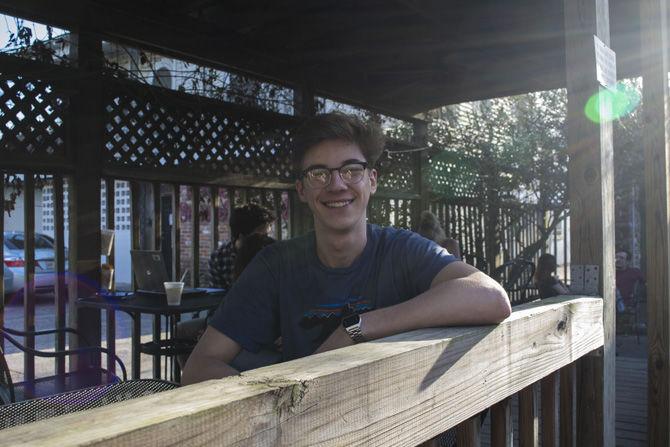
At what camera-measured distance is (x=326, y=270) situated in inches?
73.9

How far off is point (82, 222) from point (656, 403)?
10.9ft

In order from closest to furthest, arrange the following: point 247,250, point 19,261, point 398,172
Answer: point 247,250 < point 398,172 < point 19,261

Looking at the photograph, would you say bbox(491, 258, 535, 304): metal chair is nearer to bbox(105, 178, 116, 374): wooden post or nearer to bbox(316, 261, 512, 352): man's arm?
bbox(105, 178, 116, 374): wooden post

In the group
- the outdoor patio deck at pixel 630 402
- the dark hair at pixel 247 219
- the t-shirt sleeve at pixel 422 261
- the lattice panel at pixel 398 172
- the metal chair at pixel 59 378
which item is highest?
the lattice panel at pixel 398 172

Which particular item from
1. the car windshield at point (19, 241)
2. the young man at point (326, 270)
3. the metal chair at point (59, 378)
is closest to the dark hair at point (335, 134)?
the young man at point (326, 270)

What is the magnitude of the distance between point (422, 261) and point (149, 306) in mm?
2443

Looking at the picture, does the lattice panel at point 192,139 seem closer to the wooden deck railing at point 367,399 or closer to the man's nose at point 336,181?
the man's nose at point 336,181

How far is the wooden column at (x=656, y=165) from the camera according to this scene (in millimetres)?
2850

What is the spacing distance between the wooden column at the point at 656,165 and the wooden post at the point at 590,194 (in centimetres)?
79

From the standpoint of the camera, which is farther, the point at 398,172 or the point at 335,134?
the point at 398,172

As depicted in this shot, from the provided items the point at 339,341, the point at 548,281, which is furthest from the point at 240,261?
the point at 548,281

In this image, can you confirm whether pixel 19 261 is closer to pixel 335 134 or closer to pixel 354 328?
pixel 335 134

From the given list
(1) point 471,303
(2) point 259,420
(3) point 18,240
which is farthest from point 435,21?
(3) point 18,240

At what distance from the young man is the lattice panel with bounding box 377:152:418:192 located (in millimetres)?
4402
